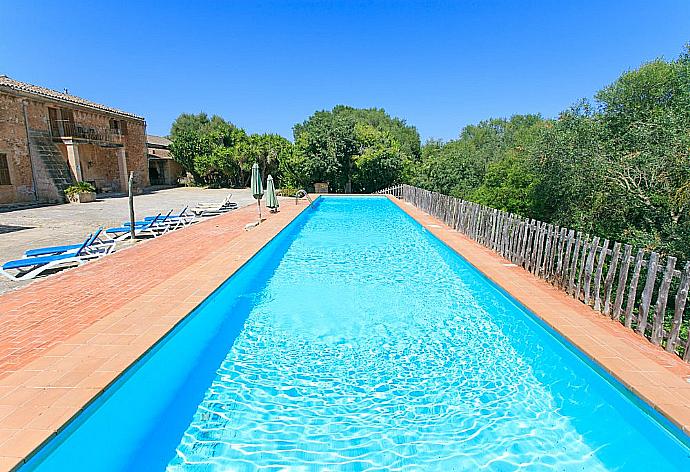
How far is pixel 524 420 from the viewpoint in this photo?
10.6 ft

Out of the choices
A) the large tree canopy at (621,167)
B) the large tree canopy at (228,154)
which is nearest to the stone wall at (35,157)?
the large tree canopy at (228,154)

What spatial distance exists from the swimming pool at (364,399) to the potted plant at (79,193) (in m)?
17.9

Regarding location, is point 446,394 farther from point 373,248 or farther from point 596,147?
point 596,147

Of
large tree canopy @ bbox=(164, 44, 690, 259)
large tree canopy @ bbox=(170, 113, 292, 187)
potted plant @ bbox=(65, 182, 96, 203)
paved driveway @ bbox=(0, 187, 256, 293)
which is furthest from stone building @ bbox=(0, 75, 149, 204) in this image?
large tree canopy @ bbox=(164, 44, 690, 259)

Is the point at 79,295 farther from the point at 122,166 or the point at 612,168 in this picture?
the point at 122,166

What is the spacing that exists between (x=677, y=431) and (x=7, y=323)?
6143 millimetres

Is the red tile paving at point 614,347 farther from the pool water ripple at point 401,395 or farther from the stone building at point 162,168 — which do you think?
the stone building at point 162,168

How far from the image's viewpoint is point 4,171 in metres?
17.7

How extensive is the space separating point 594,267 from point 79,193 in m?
21.7

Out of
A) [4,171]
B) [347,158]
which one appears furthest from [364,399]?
[347,158]

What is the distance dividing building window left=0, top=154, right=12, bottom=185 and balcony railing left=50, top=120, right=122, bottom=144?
3.66m

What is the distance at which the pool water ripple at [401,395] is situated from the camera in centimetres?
285

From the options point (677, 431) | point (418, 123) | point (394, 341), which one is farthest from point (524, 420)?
point (418, 123)

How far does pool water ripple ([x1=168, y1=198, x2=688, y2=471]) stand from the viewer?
285 centimetres
